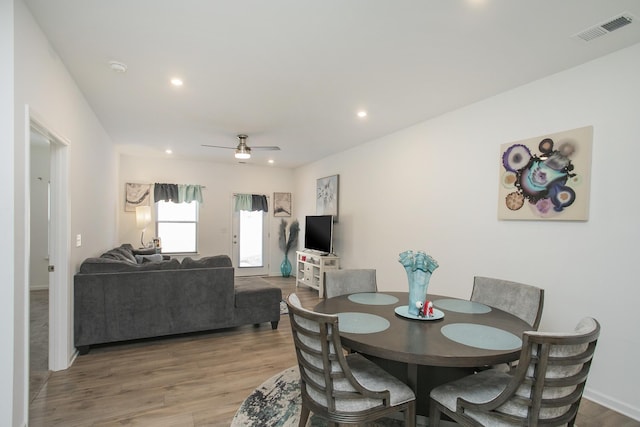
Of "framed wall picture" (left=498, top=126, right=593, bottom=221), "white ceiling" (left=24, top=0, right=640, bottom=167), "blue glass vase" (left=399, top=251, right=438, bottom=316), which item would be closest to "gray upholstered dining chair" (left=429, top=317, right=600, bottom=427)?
"blue glass vase" (left=399, top=251, right=438, bottom=316)

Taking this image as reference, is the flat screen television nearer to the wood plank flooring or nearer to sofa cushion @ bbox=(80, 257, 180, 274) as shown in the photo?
the wood plank flooring

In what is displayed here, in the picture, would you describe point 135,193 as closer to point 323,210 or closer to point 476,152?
point 323,210

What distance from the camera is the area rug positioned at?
2.26 metres

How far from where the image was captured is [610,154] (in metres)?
2.54

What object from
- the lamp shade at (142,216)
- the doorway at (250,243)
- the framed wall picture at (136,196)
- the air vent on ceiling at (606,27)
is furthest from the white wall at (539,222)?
the framed wall picture at (136,196)

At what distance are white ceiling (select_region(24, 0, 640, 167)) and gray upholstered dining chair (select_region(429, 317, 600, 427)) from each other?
1879 millimetres

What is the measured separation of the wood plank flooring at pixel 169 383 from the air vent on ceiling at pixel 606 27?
2702 mm

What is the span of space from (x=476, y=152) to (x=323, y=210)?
369 centimetres

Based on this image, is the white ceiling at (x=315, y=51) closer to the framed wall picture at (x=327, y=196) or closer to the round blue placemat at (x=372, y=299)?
the round blue placemat at (x=372, y=299)

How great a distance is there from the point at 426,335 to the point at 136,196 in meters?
6.87

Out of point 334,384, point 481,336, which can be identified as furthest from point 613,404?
point 334,384

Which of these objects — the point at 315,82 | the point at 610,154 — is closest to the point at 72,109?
the point at 315,82

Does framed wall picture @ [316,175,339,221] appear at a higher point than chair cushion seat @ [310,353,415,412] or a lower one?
higher

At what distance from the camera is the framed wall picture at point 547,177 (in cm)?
268
